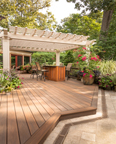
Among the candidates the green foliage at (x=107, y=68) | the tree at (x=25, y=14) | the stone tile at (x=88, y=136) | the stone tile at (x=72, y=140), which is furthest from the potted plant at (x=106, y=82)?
the tree at (x=25, y=14)

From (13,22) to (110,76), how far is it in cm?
1208

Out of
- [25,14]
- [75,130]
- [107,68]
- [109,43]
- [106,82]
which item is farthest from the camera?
[25,14]

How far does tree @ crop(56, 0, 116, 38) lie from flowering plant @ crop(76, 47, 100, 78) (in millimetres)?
3884

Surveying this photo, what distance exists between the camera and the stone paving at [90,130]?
1693 millimetres

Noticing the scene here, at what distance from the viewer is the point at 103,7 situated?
7531 millimetres

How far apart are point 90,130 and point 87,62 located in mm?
4122

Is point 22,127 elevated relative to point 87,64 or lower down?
lower down

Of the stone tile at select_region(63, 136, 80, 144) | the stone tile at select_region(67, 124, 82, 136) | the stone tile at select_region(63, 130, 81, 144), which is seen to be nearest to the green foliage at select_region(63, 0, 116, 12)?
the stone tile at select_region(67, 124, 82, 136)

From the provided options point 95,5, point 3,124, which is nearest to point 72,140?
point 3,124

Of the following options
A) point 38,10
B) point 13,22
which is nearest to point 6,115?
point 13,22

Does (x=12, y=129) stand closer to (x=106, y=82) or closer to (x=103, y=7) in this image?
(x=106, y=82)

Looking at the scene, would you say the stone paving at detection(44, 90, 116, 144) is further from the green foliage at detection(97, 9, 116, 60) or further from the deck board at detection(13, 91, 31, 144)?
the green foliage at detection(97, 9, 116, 60)

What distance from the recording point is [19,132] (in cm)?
161

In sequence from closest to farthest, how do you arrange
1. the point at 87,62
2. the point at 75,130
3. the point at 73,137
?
1. the point at 73,137
2. the point at 75,130
3. the point at 87,62
